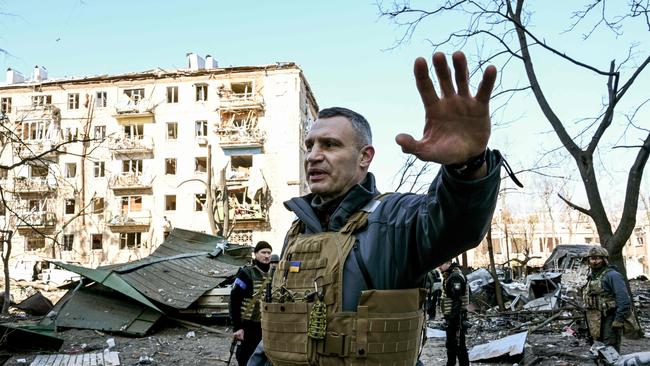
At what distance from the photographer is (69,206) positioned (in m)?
41.2

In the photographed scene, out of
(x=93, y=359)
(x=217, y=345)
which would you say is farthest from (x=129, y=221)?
(x=93, y=359)

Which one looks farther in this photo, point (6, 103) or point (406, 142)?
point (6, 103)

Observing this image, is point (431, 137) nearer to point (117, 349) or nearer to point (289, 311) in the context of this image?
point (289, 311)

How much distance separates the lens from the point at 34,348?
1091 centimetres

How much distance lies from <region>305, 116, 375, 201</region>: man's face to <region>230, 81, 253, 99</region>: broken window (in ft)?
117


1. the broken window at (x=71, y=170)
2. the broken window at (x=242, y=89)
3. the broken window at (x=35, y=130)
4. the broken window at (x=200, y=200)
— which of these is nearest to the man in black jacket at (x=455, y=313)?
the broken window at (x=242, y=89)

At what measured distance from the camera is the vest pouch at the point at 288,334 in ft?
7.07

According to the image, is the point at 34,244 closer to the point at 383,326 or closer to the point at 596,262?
the point at 596,262

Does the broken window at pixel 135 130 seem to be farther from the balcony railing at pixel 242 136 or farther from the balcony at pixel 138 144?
the balcony railing at pixel 242 136

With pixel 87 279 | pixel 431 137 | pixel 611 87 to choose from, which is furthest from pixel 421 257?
pixel 87 279

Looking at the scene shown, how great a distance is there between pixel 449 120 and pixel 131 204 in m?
40.2

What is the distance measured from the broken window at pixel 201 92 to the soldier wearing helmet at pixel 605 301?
32949 mm

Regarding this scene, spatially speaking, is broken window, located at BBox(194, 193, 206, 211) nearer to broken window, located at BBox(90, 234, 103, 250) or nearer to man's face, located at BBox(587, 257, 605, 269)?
broken window, located at BBox(90, 234, 103, 250)

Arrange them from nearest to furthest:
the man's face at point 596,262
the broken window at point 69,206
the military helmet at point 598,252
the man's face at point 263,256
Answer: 1. the man's face at point 263,256
2. the military helmet at point 598,252
3. the man's face at point 596,262
4. the broken window at point 69,206
